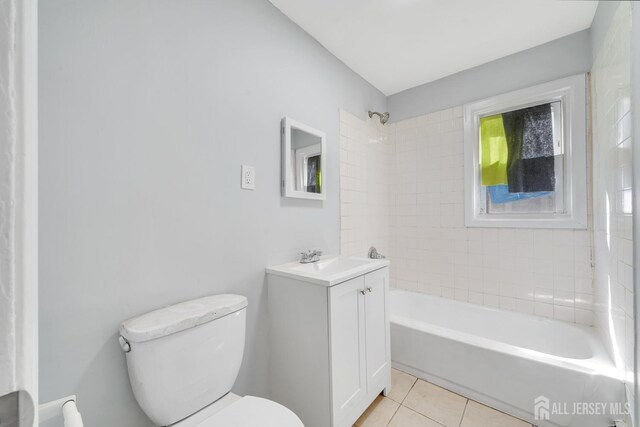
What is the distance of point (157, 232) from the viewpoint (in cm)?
103

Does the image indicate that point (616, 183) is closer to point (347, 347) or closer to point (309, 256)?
point (347, 347)

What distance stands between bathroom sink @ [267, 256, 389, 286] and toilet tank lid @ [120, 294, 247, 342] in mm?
295

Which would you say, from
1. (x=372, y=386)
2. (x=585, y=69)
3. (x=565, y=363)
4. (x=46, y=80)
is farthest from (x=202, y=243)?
(x=585, y=69)

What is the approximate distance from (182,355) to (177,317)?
13 centimetres

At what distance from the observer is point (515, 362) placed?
1.43 metres

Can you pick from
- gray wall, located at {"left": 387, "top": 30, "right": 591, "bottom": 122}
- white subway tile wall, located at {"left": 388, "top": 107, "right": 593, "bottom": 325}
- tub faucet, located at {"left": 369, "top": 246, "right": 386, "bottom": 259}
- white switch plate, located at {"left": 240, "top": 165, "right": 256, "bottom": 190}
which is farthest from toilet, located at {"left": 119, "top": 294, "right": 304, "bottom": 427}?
gray wall, located at {"left": 387, "top": 30, "right": 591, "bottom": 122}

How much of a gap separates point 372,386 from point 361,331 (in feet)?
1.16

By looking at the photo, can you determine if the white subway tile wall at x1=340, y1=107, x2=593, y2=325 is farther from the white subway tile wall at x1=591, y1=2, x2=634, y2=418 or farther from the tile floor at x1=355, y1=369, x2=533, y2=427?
the tile floor at x1=355, y1=369, x2=533, y2=427

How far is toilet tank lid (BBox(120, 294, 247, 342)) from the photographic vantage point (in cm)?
85

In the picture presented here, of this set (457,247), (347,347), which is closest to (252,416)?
(347,347)

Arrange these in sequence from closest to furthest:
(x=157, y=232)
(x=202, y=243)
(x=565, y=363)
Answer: (x=157, y=232), (x=202, y=243), (x=565, y=363)

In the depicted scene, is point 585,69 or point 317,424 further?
point 585,69

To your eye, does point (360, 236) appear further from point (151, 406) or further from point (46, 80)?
point (46, 80)

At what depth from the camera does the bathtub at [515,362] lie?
126cm
